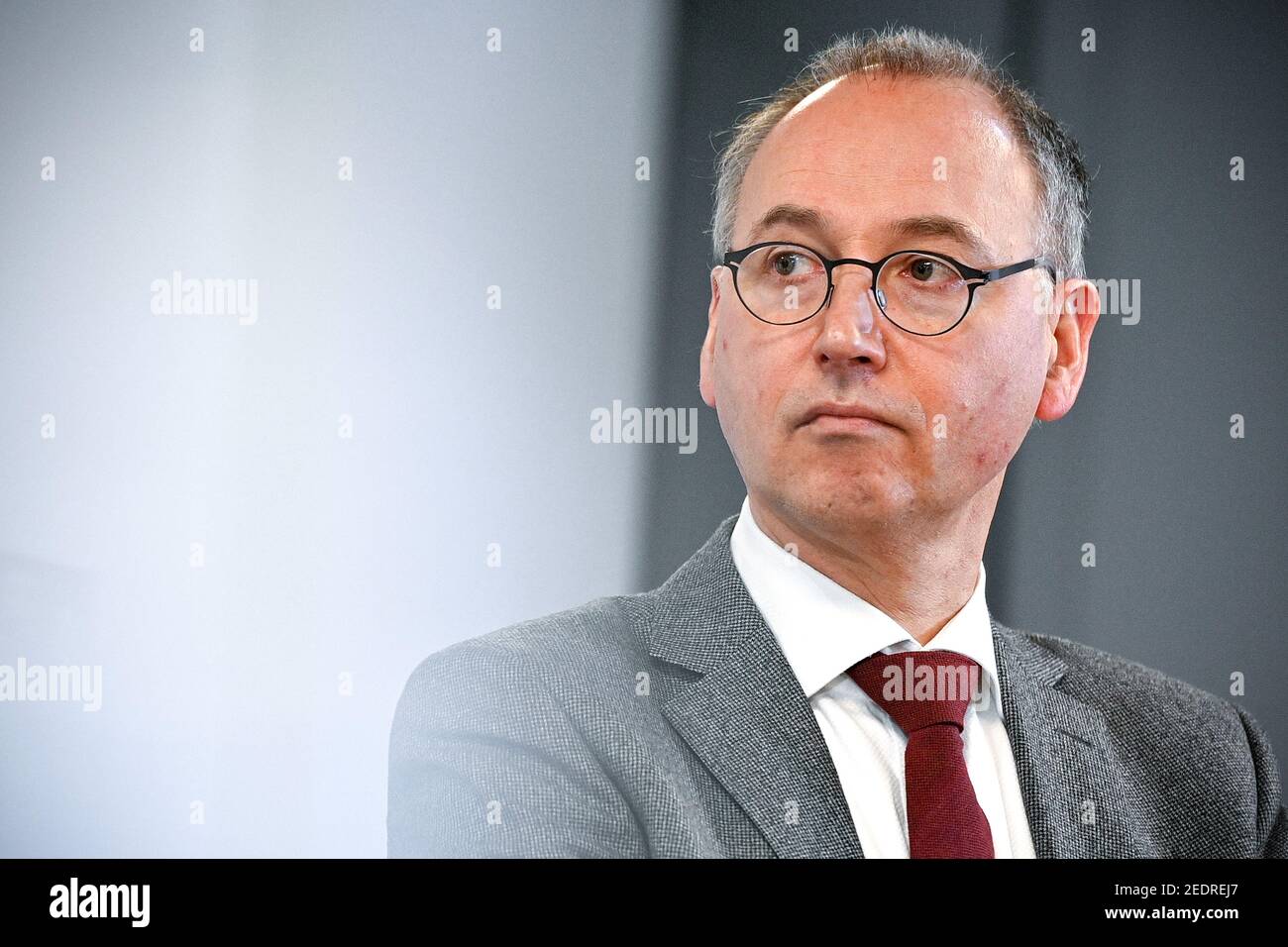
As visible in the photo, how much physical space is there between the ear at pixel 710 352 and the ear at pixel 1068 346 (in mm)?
448

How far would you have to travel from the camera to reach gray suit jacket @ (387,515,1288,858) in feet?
4.44

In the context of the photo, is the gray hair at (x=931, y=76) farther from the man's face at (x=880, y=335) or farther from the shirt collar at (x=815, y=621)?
the shirt collar at (x=815, y=621)

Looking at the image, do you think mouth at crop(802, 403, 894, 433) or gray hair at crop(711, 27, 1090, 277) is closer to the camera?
mouth at crop(802, 403, 894, 433)

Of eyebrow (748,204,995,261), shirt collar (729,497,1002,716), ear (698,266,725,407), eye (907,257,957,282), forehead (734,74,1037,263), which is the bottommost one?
shirt collar (729,497,1002,716)

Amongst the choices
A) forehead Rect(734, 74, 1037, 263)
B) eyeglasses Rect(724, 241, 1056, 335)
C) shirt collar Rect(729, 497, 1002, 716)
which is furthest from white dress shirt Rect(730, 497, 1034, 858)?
forehead Rect(734, 74, 1037, 263)

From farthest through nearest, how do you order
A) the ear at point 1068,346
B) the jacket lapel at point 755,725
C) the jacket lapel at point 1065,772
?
1. the ear at point 1068,346
2. the jacket lapel at point 1065,772
3. the jacket lapel at point 755,725

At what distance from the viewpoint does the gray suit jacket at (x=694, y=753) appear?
135 cm

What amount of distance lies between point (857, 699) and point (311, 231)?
0.92 m

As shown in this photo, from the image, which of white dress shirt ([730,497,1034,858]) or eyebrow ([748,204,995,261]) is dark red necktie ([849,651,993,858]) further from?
eyebrow ([748,204,995,261])

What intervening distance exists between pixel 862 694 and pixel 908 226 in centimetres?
58

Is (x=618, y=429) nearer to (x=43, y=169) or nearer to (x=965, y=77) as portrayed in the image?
(x=965, y=77)

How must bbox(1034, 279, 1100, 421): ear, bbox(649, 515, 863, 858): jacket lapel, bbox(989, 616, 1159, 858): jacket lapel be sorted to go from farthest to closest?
1. bbox(1034, 279, 1100, 421): ear
2. bbox(989, 616, 1159, 858): jacket lapel
3. bbox(649, 515, 863, 858): jacket lapel

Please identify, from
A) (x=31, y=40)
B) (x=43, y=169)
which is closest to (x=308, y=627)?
(x=43, y=169)

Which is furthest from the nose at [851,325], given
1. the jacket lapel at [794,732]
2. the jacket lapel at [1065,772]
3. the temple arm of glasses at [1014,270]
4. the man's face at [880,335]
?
the jacket lapel at [1065,772]
